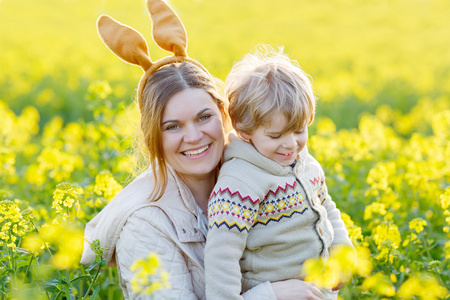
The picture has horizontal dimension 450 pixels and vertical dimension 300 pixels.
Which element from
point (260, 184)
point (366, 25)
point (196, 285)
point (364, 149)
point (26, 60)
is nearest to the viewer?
point (260, 184)

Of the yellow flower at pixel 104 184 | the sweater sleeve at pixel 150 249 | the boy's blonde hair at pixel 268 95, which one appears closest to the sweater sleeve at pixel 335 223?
the boy's blonde hair at pixel 268 95

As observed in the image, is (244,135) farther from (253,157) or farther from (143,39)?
(143,39)

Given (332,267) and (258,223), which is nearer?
(332,267)

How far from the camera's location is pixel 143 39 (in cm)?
244

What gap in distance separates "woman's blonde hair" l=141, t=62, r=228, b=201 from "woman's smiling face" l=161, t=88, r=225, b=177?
0.08ft

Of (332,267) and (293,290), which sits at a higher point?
(332,267)

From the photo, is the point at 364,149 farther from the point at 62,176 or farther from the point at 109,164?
the point at 62,176

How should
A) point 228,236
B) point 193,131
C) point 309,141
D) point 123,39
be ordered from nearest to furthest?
1. point 228,236
2. point 193,131
3. point 123,39
4. point 309,141

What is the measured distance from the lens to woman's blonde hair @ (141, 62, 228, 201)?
2.32 m

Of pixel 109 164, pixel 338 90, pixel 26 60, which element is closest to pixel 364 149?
pixel 109 164

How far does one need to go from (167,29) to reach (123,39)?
0.64 ft

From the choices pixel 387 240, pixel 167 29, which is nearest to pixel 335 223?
pixel 387 240

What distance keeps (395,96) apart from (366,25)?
9.37m

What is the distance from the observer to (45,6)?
2320 centimetres
